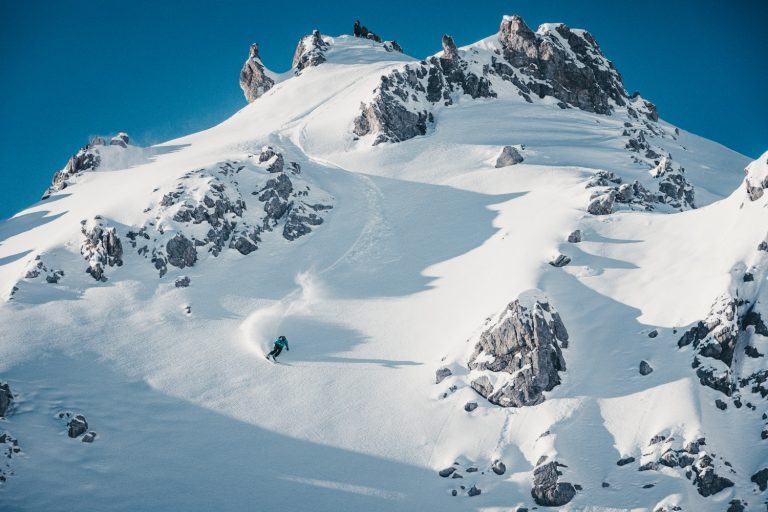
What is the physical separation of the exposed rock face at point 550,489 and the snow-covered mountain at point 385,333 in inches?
5.7

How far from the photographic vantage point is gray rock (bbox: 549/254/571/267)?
4519cm

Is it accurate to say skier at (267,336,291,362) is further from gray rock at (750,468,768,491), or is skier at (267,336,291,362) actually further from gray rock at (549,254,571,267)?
gray rock at (750,468,768,491)

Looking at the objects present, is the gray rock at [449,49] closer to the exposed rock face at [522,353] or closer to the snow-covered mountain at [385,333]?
the snow-covered mountain at [385,333]

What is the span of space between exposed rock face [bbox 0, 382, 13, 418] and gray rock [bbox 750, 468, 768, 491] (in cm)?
3921

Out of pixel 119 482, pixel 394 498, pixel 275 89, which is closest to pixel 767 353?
pixel 394 498

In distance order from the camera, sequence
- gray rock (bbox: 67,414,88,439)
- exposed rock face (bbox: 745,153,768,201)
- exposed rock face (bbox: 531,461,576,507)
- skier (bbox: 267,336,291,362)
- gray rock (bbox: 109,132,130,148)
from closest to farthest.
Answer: exposed rock face (bbox: 531,461,576,507) → gray rock (bbox: 67,414,88,439) → exposed rock face (bbox: 745,153,768,201) → skier (bbox: 267,336,291,362) → gray rock (bbox: 109,132,130,148)

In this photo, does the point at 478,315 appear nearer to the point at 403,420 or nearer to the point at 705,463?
the point at 403,420

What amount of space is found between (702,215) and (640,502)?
24218 millimetres

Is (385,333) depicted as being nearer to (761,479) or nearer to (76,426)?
(76,426)

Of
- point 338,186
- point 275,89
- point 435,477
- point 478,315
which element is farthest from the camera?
point 275,89

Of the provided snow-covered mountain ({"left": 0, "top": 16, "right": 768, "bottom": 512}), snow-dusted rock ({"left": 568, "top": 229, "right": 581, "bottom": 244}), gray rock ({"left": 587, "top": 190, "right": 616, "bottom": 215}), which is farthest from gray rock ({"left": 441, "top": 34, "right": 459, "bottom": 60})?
snow-dusted rock ({"left": 568, "top": 229, "right": 581, "bottom": 244})

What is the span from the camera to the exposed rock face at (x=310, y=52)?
102312 millimetres

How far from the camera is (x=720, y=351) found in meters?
34.6

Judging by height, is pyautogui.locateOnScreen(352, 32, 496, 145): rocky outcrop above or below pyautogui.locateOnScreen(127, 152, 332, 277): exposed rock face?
above
